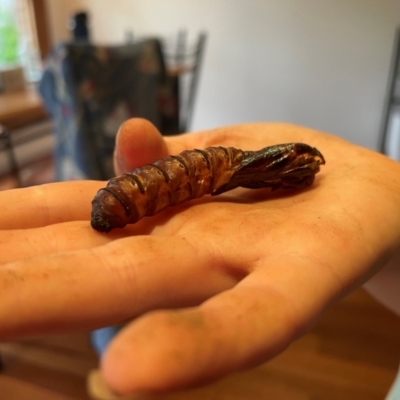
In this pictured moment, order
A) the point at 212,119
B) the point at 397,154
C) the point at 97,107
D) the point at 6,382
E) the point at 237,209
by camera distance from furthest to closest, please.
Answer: the point at 212,119 < the point at 397,154 < the point at 97,107 < the point at 6,382 < the point at 237,209

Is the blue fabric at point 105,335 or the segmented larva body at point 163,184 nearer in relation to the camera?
the segmented larva body at point 163,184

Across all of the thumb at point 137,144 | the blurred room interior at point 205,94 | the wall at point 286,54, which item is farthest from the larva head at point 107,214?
the wall at point 286,54

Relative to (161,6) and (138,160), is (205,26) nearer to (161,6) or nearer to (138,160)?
(161,6)

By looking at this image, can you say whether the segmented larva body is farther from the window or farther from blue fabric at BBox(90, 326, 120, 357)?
the window

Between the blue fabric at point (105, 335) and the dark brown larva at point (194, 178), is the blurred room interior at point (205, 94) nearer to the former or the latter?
the blue fabric at point (105, 335)

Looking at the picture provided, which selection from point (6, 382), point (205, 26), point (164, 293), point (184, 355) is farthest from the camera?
point (205, 26)

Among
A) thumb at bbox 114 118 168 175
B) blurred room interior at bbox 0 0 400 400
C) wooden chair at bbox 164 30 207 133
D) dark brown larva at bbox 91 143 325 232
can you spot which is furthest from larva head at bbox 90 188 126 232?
wooden chair at bbox 164 30 207 133

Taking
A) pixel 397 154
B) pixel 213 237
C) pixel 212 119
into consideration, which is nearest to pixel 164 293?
pixel 213 237

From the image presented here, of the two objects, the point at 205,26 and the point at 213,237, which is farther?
the point at 205,26

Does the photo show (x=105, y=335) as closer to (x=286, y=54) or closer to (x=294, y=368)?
(x=294, y=368)
